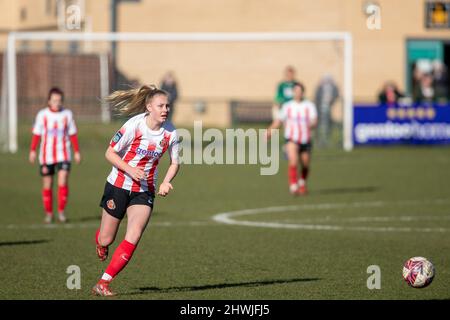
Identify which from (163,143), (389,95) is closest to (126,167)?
(163,143)

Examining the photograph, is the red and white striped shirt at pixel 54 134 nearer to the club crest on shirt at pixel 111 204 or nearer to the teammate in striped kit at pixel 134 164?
the teammate in striped kit at pixel 134 164

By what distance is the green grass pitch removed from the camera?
34.5 ft

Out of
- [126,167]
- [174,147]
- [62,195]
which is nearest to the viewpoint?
[126,167]

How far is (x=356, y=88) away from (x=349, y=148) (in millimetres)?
11925

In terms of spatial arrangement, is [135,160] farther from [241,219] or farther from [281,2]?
[281,2]

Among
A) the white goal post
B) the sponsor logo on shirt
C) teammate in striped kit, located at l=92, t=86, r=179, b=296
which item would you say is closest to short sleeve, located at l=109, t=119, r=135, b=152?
teammate in striped kit, located at l=92, t=86, r=179, b=296

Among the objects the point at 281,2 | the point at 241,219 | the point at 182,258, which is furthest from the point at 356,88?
Answer: the point at 182,258

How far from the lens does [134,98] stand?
1022cm

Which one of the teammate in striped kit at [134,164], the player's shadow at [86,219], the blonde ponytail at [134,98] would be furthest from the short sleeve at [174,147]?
the player's shadow at [86,219]

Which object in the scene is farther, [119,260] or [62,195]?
[62,195]

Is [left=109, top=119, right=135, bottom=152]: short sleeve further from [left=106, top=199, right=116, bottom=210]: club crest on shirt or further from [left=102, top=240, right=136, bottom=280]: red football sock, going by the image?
[left=102, top=240, right=136, bottom=280]: red football sock

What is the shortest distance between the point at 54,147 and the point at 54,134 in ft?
0.65

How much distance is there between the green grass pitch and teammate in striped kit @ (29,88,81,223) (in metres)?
0.42

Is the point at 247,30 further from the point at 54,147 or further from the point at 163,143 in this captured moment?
the point at 163,143
